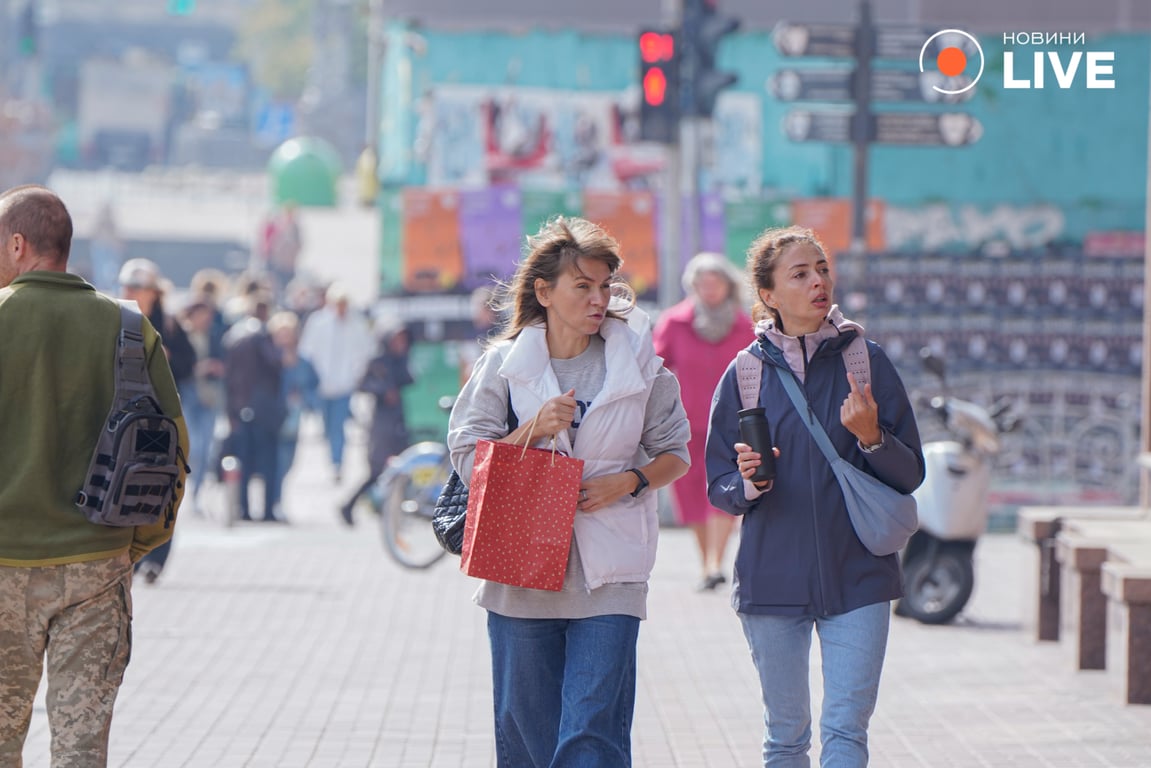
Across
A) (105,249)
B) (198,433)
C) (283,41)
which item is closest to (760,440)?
(198,433)

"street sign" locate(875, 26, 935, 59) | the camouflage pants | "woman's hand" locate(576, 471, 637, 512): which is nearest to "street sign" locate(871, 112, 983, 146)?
"street sign" locate(875, 26, 935, 59)

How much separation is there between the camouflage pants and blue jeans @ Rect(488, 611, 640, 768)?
3.27 ft

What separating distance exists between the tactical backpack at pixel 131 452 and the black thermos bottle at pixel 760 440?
1493 mm

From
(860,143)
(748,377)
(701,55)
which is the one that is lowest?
(748,377)

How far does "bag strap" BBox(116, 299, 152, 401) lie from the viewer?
5.16m

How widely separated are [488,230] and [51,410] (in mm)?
12632

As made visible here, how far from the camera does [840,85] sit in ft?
47.2

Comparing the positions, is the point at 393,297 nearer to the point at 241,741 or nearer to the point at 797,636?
the point at 241,741

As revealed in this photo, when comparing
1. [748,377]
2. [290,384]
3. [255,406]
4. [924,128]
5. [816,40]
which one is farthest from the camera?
[290,384]

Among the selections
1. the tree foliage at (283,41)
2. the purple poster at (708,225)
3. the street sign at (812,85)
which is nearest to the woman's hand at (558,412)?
the street sign at (812,85)

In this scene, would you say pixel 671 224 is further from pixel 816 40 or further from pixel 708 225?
pixel 708 225

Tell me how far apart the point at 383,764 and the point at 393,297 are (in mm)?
10998

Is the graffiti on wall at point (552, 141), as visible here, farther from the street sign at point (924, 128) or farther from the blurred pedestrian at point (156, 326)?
the blurred pedestrian at point (156, 326)

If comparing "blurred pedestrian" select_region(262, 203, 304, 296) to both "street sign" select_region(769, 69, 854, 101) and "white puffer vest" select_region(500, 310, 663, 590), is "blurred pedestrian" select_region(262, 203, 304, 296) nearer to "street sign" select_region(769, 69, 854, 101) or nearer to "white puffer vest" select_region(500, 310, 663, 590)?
"street sign" select_region(769, 69, 854, 101)
